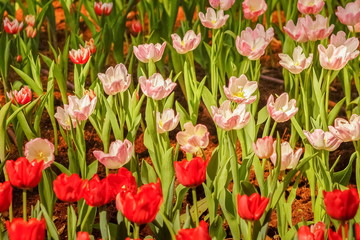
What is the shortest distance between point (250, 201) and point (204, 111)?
1358 millimetres

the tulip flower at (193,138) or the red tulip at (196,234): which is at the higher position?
the red tulip at (196,234)

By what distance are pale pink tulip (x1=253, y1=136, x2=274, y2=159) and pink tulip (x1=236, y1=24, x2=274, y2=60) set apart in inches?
21.8

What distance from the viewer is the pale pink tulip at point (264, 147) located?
175 cm

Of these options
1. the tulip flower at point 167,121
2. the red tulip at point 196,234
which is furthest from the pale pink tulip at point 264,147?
the red tulip at point 196,234

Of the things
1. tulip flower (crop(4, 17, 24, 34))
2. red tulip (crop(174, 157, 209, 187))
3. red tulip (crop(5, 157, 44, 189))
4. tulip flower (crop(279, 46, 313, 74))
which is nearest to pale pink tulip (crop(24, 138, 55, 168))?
red tulip (crop(5, 157, 44, 189))

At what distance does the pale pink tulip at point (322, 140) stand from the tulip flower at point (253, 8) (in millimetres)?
911

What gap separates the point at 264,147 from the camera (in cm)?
176

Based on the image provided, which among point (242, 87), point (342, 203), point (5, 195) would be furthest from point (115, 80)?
point (342, 203)

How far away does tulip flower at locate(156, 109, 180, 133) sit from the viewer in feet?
6.39

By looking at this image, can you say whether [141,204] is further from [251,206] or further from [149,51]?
[149,51]

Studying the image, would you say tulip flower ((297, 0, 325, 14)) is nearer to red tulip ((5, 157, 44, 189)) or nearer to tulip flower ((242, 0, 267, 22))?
tulip flower ((242, 0, 267, 22))

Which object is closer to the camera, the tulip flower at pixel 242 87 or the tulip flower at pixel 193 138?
the tulip flower at pixel 193 138

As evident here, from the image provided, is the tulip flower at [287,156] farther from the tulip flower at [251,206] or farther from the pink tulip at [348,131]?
the tulip flower at [251,206]

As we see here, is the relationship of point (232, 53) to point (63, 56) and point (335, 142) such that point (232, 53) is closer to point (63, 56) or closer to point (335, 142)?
point (63, 56)
